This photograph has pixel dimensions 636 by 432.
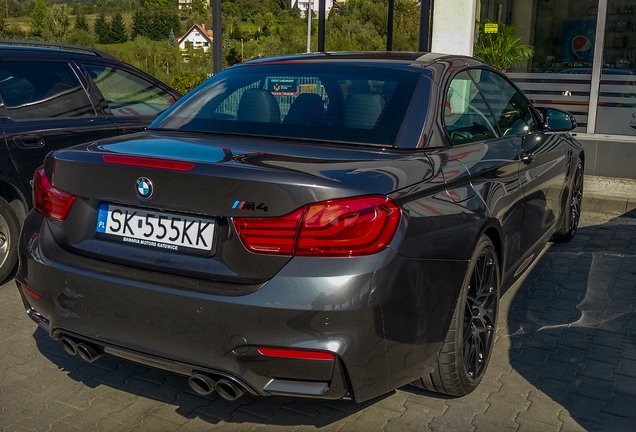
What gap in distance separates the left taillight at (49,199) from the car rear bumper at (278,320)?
0.22 metres

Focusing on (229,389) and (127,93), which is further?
(127,93)

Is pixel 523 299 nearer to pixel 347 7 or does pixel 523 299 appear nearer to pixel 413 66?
pixel 413 66

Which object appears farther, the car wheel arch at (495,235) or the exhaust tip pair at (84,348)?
the car wheel arch at (495,235)

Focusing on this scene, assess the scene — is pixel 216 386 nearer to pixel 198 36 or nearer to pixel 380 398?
pixel 380 398

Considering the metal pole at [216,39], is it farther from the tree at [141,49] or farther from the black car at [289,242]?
the tree at [141,49]

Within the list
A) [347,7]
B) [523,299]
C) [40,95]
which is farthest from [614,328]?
[347,7]

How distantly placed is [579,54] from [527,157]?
720 cm

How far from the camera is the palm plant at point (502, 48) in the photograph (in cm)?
1098

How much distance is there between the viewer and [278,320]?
2.42 metres

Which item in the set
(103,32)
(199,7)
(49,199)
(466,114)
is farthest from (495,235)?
(199,7)

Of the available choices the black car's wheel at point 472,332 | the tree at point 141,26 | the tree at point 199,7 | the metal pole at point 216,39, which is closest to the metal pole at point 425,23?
the metal pole at point 216,39

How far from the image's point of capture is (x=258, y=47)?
108 m

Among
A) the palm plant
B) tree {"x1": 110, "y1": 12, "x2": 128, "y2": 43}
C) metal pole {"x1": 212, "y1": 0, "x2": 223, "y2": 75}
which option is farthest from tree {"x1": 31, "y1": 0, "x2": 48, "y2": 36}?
the palm plant

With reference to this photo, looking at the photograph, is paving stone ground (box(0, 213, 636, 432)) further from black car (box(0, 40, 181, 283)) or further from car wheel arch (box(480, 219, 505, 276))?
black car (box(0, 40, 181, 283))
